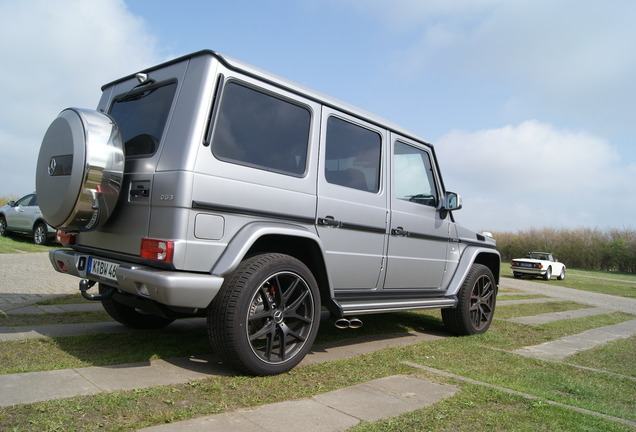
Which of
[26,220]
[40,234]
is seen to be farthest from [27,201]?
[40,234]

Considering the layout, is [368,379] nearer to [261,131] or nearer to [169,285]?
[169,285]

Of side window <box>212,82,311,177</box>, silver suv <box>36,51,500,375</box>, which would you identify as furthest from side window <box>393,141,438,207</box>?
side window <box>212,82,311,177</box>

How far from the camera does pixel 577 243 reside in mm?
38625

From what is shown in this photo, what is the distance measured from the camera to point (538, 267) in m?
22.5

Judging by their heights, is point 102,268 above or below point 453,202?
below

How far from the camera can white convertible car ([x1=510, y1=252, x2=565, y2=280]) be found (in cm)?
2242

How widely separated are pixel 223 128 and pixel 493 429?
8.57 ft

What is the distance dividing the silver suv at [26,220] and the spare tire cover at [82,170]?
1216 centimetres

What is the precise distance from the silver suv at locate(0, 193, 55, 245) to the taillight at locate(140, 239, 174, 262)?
41.9 feet

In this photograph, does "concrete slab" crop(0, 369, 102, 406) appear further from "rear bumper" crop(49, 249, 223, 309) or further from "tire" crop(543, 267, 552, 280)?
"tire" crop(543, 267, 552, 280)

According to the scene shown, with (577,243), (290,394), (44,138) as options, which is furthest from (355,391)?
(577,243)

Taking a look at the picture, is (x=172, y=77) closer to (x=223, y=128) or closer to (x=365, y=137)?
(x=223, y=128)

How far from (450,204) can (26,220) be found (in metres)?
14.4

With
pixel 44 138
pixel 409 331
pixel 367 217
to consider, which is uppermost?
pixel 44 138
